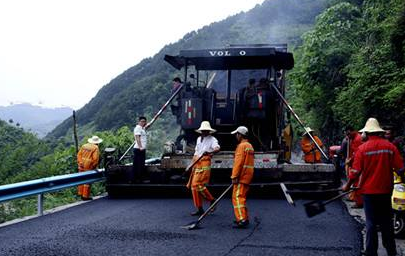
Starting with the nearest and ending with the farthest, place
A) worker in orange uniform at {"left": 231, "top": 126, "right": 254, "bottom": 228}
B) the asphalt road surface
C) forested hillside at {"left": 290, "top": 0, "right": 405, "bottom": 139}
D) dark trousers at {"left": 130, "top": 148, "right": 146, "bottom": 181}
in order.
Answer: the asphalt road surface
worker in orange uniform at {"left": 231, "top": 126, "right": 254, "bottom": 228}
dark trousers at {"left": 130, "top": 148, "right": 146, "bottom": 181}
forested hillside at {"left": 290, "top": 0, "right": 405, "bottom": 139}

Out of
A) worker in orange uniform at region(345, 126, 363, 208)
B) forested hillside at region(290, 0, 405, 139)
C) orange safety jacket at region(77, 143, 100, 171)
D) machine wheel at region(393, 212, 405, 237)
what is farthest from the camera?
forested hillside at region(290, 0, 405, 139)

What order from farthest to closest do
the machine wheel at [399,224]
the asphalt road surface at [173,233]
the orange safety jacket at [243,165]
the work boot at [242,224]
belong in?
the orange safety jacket at [243,165] < the work boot at [242,224] < the machine wheel at [399,224] < the asphalt road surface at [173,233]

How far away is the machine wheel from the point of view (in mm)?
5794

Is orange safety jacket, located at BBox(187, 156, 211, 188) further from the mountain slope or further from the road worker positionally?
the mountain slope

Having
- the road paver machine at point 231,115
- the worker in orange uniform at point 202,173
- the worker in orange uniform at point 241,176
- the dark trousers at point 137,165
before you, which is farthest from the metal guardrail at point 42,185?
the worker in orange uniform at point 241,176

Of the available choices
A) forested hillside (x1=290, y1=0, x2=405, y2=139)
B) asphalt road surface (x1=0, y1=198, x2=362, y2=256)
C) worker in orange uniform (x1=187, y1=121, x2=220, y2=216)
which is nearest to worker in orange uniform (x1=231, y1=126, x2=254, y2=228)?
asphalt road surface (x1=0, y1=198, x2=362, y2=256)

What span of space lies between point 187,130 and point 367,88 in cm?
390

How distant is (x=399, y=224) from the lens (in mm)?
5859

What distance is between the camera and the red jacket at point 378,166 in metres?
4.99

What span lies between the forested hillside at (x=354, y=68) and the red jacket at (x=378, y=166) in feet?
12.9

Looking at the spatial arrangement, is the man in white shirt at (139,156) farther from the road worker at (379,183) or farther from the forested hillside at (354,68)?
the road worker at (379,183)

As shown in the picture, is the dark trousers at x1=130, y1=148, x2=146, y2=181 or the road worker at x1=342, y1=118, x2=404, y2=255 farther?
the dark trousers at x1=130, y1=148, x2=146, y2=181

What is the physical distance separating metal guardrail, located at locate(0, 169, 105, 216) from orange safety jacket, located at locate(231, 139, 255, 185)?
289 centimetres

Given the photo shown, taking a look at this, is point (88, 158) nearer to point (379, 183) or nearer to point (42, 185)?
point (42, 185)
